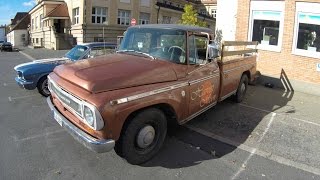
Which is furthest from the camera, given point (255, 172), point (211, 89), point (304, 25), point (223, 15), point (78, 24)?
point (78, 24)

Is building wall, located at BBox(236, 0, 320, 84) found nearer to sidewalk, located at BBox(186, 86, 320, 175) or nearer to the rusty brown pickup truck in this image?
sidewalk, located at BBox(186, 86, 320, 175)

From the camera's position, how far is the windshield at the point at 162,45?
17.6 ft

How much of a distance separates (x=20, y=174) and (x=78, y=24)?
31.5 metres

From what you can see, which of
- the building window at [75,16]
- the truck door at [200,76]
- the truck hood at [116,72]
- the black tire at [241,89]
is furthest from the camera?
the building window at [75,16]

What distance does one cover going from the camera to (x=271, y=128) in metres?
6.68

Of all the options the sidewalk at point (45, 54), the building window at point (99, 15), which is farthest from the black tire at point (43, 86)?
the building window at point (99, 15)

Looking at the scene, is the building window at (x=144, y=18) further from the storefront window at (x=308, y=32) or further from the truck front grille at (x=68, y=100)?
the truck front grille at (x=68, y=100)

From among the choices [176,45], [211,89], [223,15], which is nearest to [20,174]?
[176,45]

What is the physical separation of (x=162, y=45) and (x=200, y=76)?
946 millimetres

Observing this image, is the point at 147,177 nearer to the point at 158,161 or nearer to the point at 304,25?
the point at 158,161

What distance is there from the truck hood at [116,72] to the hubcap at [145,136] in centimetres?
73

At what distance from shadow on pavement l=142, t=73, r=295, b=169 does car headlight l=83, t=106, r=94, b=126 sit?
1.27 metres

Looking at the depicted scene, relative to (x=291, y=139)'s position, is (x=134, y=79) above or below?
above

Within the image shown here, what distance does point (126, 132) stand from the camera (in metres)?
4.38
